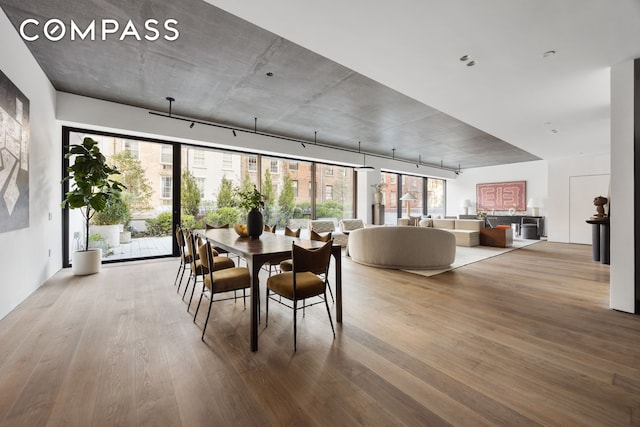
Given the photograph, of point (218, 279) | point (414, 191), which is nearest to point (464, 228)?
point (414, 191)

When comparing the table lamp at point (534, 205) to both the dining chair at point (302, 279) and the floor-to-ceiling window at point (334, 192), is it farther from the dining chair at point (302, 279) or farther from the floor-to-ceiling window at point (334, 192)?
the dining chair at point (302, 279)

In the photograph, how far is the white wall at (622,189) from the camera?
9.57ft

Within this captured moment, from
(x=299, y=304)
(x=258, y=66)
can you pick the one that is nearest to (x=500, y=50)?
(x=258, y=66)

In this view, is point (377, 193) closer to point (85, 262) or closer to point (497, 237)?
point (497, 237)

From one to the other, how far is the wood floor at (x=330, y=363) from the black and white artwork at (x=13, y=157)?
3.30 ft

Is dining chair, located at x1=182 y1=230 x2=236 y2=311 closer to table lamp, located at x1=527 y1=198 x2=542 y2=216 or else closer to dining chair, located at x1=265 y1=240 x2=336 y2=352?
dining chair, located at x1=265 y1=240 x2=336 y2=352

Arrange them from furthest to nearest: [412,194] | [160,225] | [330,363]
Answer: [412,194] < [160,225] < [330,363]

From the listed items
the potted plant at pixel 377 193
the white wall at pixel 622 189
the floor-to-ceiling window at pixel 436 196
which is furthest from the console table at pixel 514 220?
the white wall at pixel 622 189

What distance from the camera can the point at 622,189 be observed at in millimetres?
2975

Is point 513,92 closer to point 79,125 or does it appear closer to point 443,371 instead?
point 443,371

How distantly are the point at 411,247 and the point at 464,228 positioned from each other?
13.0 ft

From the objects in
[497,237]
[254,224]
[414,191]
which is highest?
[414,191]

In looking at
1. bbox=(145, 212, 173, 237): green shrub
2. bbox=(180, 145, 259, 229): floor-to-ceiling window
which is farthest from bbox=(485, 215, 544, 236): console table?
bbox=(145, 212, 173, 237): green shrub

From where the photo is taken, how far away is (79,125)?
15.1 ft
